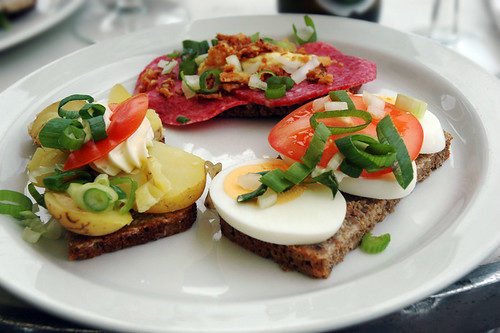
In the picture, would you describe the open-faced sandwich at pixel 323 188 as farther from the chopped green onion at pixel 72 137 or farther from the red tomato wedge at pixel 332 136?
the chopped green onion at pixel 72 137

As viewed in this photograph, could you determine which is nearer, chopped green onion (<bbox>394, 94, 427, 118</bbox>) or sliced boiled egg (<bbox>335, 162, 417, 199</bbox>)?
sliced boiled egg (<bbox>335, 162, 417, 199</bbox>)

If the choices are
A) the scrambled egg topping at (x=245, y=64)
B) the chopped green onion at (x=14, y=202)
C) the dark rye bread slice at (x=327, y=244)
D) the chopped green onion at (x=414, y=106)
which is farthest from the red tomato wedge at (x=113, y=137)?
the chopped green onion at (x=414, y=106)

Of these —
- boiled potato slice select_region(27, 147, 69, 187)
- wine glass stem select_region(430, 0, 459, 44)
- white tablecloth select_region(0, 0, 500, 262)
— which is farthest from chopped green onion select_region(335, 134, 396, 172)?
wine glass stem select_region(430, 0, 459, 44)

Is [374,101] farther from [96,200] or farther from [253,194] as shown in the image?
[96,200]

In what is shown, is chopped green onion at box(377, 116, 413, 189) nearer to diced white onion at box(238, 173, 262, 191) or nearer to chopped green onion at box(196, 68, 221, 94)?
diced white onion at box(238, 173, 262, 191)

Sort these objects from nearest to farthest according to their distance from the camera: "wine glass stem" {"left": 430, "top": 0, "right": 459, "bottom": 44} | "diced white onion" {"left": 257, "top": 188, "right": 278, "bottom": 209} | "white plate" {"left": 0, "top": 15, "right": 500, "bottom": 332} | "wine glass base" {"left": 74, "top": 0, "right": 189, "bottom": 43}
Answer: "white plate" {"left": 0, "top": 15, "right": 500, "bottom": 332}, "diced white onion" {"left": 257, "top": 188, "right": 278, "bottom": 209}, "wine glass stem" {"left": 430, "top": 0, "right": 459, "bottom": 44}, "wine glass base" {"left": 74, "top": 0, "right": 189, "bottom": 43}
